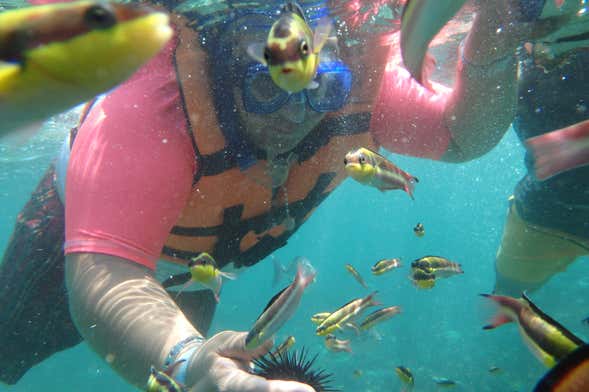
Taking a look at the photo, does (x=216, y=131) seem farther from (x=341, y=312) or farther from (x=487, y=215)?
(x=487, y=215)

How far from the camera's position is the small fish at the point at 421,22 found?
4.00 ft

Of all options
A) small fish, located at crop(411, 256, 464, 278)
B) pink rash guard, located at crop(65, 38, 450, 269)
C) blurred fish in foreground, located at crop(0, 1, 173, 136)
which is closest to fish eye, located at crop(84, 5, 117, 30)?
blurred fish in foreground, located at crop(0, 1, 173, 136)

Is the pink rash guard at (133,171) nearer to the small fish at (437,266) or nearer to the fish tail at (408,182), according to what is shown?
the fish tail at (408,182)

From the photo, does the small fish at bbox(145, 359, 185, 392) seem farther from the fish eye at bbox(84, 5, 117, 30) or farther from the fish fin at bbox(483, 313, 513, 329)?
the fish eye at bbox(84, 5, 117, 30)

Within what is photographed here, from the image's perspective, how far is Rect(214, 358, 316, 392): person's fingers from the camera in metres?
1.82

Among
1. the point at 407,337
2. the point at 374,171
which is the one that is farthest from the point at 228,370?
the point at 407,337

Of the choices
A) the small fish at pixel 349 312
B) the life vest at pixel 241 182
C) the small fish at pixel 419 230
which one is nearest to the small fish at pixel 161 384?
the life vest at pixel 241 182

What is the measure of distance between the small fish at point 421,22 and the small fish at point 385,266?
4.35 metres

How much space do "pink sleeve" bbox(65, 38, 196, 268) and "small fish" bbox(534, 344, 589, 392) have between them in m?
2.65

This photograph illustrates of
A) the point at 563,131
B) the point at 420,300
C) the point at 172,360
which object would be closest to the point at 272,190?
the point at 172,360

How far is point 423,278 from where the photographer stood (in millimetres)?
4520

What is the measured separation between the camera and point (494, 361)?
17.9 metres

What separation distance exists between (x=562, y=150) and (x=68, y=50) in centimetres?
176

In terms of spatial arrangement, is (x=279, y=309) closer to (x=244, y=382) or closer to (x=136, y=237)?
(x=244, y=382)
